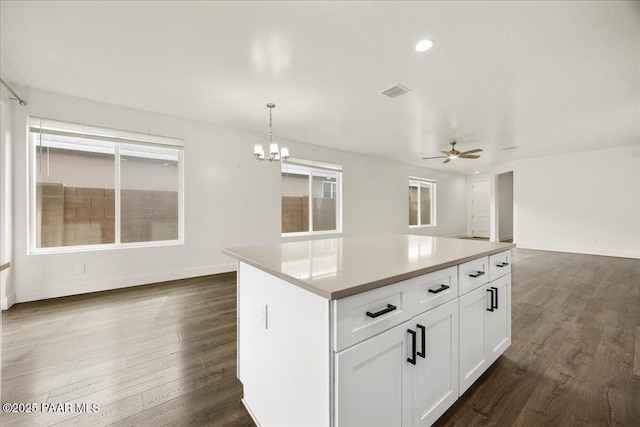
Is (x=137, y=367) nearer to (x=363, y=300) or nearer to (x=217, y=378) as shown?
(x=217, y=378)

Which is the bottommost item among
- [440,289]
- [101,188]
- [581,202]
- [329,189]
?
[440,289]

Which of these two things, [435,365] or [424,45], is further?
[424,45]

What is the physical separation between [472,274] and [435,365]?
58cm

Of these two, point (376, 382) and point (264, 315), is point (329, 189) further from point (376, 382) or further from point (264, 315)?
point (376, 382)

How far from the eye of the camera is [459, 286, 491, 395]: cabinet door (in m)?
1.43

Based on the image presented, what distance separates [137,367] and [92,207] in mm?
2815

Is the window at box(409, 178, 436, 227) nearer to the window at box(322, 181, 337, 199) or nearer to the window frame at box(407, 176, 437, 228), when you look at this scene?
the window frame at box(407, 176, 437, 228)

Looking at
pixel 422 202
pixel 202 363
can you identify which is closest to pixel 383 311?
pixel 202 363

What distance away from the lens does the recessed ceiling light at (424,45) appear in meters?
2.18

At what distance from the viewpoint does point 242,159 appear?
183 inches

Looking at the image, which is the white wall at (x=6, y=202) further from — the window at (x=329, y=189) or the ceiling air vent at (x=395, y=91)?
the window at (x=329, y=189)

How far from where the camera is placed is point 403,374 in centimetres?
107

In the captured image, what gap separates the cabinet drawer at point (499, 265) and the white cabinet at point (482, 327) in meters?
0.04

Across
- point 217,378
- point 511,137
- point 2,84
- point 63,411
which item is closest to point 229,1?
point 217,378
